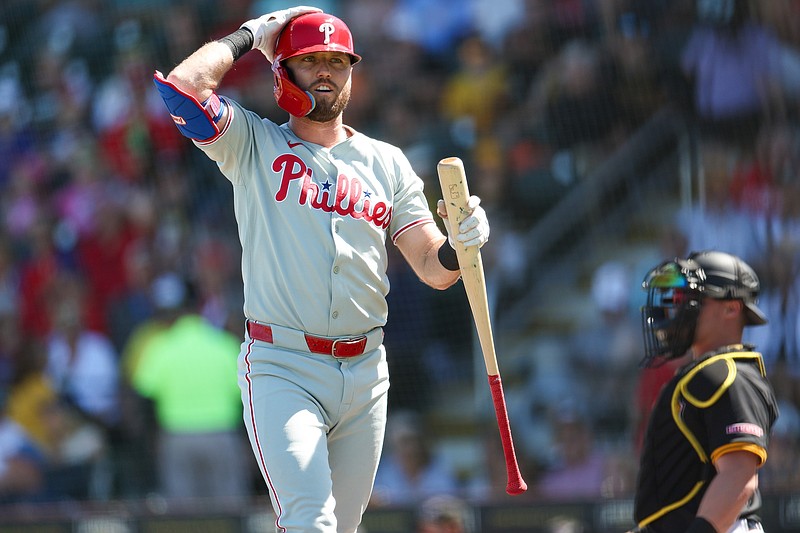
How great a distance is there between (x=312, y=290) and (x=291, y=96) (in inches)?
25.0

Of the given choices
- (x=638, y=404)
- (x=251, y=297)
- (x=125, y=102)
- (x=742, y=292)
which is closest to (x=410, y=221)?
(x=251, y=297)

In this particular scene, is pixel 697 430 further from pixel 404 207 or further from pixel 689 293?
pixel 404 207

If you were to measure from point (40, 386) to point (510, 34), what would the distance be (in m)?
4.22

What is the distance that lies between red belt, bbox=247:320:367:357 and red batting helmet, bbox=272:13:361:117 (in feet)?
2.31

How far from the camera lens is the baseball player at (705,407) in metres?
3.54

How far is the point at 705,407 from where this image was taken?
3664mm

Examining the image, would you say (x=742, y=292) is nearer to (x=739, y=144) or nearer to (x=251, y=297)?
(x=251, y=297)

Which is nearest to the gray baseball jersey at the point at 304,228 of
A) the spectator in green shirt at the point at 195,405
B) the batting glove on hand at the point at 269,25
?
the batting glove on hand at the point at 269,25

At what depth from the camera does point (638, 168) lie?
27.6 feet

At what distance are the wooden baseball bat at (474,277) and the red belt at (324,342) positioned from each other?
1.28 ft

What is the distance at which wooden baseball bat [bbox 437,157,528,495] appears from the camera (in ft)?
12.6

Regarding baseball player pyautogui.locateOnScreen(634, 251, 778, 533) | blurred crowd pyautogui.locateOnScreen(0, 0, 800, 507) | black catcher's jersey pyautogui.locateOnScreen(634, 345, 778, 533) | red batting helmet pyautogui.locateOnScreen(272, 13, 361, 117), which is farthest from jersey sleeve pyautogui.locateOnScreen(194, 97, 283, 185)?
blurred crowd pyautogui.locateOnScreen(0, 0, 800, 507)

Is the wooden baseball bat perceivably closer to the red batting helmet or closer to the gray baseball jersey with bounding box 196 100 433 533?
the gray baseball jersey with bounding box 196 100 433 533

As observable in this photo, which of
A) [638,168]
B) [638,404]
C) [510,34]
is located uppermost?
[510,34]
